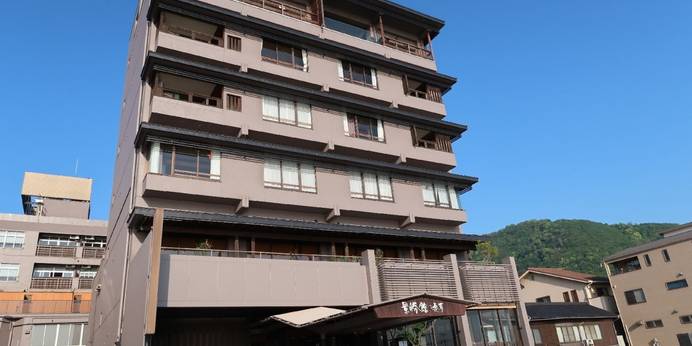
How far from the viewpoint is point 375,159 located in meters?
30.1

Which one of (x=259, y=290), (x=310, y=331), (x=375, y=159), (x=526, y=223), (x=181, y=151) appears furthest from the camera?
(x=526, y=223)

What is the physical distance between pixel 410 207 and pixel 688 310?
32.5 metres

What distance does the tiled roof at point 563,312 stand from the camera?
39.4 m

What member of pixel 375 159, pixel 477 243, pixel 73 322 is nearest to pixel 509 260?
pixel 477 243

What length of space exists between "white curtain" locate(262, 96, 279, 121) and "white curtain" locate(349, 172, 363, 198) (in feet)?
17.6

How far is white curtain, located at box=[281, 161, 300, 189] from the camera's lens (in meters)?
25.7

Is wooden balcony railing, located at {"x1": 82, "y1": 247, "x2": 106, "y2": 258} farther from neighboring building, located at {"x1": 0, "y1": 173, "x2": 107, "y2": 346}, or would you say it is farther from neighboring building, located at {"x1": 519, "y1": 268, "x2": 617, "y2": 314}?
neighboring building, located at {"x1": 519, "y1": 268, "x2": 617, "y2": 314}

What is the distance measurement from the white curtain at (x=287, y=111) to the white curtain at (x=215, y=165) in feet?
15.1

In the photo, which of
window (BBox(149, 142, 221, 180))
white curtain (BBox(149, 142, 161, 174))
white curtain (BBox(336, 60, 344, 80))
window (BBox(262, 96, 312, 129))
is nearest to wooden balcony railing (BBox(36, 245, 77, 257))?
white curtain (BBox(149, 142, 161, 174))

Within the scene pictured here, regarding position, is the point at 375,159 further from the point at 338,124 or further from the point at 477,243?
the point at 477,243

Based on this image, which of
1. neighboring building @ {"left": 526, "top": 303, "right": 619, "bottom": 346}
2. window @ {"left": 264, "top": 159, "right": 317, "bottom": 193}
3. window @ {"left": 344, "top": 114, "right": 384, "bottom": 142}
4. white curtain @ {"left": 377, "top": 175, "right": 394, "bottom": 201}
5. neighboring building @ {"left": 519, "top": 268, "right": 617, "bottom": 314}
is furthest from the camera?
neighboring building @ {"left": 519, "top": 268, "right": 617, "bottom": 314}

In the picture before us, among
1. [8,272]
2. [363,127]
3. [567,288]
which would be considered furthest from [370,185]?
[8,272]

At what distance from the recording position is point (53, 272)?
151 feet

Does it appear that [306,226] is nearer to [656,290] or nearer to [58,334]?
[58,334]
